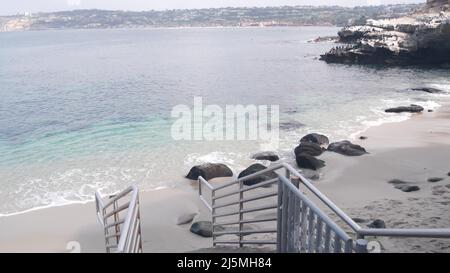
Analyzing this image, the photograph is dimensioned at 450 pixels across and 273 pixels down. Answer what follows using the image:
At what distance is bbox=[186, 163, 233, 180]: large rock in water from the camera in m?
16.3

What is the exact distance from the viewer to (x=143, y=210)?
45.3 feet

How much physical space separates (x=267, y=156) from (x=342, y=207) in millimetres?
6549

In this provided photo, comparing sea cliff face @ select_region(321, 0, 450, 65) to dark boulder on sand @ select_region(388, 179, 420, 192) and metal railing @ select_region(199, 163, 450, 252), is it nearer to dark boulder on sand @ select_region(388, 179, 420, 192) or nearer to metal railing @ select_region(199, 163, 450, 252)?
dark boulder on sand @ select_region(388, 179, 420, 192)

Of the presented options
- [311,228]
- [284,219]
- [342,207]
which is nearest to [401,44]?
[342,207]

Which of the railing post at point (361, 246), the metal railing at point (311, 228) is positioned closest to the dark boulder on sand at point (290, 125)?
the metal railing at point (311, 228)

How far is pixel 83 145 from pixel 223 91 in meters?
20.0

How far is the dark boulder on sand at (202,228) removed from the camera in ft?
37.1

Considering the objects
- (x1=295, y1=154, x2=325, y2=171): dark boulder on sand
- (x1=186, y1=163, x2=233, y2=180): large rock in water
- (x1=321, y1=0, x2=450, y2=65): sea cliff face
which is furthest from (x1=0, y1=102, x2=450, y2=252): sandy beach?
(x1=321, y1=0, x2=450, y2=65): sea cliff face

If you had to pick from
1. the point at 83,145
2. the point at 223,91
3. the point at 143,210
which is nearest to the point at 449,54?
the point at 223,91

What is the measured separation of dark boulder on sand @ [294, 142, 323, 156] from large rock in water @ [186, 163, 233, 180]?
136 inches

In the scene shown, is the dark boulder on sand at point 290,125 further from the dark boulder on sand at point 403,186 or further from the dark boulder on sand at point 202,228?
the dark boulder on sand at point 202,228

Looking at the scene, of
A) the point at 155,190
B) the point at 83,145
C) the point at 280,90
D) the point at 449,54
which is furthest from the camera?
the point at 449,54

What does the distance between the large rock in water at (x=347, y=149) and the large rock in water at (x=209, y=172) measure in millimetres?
5124
